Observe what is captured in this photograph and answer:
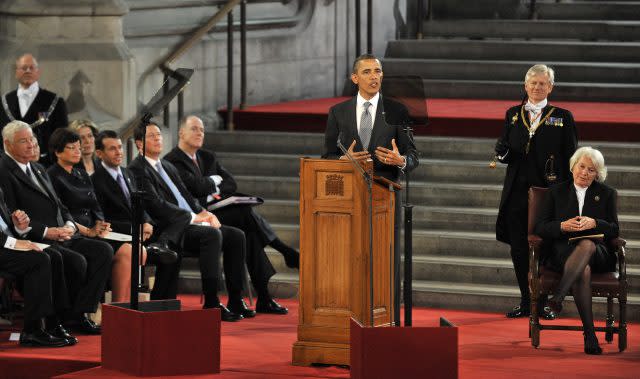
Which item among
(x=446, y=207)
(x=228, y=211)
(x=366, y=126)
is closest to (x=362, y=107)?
(x=366, y=126)

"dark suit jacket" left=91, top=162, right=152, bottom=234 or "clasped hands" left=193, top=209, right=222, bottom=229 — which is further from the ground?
"dark suit jacket" left=91, top=162, right=152, bottom=234

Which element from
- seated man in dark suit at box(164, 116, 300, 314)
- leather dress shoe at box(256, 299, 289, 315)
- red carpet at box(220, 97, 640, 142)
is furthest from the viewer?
red carpet at box(220, 97, 640, 142)

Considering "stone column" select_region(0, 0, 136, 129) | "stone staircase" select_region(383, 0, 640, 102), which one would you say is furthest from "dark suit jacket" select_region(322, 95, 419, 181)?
"stone staircase" select_region(383, 0, 640, 102)

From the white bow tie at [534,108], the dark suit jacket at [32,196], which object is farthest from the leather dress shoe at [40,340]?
the white bow tie at [534,108]

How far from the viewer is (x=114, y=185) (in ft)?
30.9

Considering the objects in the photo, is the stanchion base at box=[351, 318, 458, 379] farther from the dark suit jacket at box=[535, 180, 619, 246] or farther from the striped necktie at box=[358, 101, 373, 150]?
the dark suit jacket at box=[535, 180, 619, 246]

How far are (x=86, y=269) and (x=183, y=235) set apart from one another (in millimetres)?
807

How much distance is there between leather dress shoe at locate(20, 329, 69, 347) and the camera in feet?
27.7

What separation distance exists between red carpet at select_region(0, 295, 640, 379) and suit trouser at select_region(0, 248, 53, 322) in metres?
0.29

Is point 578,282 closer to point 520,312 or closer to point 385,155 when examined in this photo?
point 520,312

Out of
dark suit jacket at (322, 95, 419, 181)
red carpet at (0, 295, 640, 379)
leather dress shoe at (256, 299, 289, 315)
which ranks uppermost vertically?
dark suit jacket at (322, 95, 419, 181)

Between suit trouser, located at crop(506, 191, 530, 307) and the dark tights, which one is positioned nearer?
the dark tights

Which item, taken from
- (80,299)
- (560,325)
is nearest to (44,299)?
(80,299)

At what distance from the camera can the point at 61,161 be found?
9188mm
